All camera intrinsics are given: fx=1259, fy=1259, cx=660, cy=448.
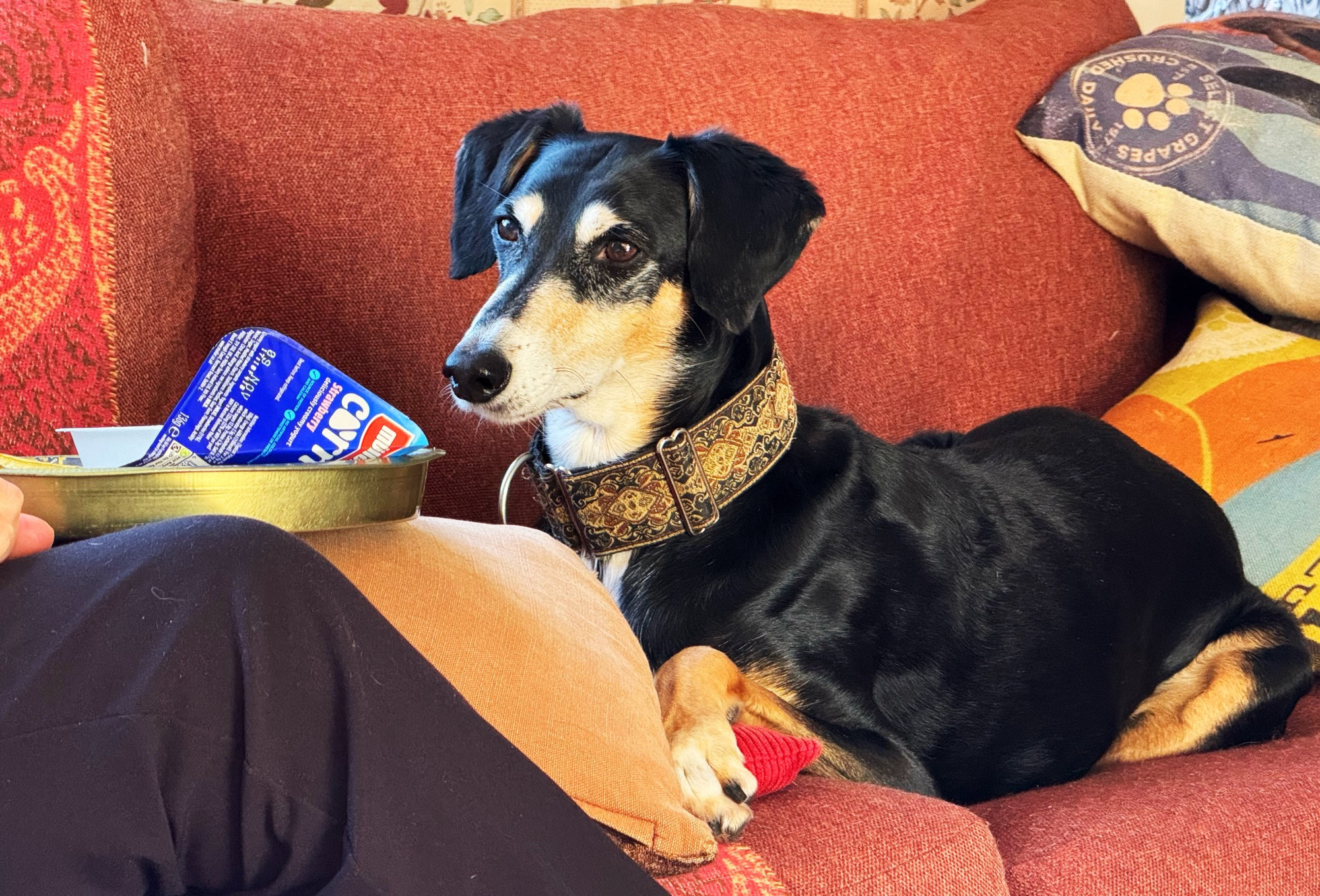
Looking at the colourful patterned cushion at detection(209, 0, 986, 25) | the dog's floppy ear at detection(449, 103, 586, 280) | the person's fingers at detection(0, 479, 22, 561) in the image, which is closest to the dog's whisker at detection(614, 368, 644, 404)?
the dog's floppy ear at detection(449, 103, 586, 280)

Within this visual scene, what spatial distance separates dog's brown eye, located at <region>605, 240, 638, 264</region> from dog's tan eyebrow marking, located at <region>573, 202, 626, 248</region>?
0.02 m

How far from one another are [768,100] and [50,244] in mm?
1231

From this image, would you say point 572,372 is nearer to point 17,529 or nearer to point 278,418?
point 278,418

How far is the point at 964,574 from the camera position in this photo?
1615 millimetres

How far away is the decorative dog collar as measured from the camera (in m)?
1.46

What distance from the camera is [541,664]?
1.06 meters

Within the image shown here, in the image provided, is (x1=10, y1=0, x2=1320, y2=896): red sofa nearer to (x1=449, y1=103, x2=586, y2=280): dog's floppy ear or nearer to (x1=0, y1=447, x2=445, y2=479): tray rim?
(x1=449, y1=103, x2=586, y2=280): dog's floppy ear

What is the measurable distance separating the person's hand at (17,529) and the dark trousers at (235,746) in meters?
0.02

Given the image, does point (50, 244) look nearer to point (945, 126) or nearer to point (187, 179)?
point (187, 179)

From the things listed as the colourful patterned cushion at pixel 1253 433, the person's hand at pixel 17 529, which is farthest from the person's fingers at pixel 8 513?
the colourful patterned cushion at pixel 1253 433

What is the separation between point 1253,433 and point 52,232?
1.77 m

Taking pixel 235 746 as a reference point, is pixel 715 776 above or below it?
below

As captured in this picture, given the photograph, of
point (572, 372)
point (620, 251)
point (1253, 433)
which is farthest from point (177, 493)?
point (1253, 433)

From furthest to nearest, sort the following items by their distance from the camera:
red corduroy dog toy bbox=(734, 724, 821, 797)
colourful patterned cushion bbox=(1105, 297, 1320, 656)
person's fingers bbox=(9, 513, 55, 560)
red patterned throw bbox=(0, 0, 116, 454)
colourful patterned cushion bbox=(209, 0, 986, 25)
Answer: colourful patterned cushion bbox=(209, 0, 986, 25), colourful patterned cushion bbox=(1105, 297, 1320, 656), red patterned throw bbox=(0, 0, 116, 454), red corduroy dog toy bbox=(734, 724, 821, 797), person's fingers bbox=(9, 513, 55, 560)
